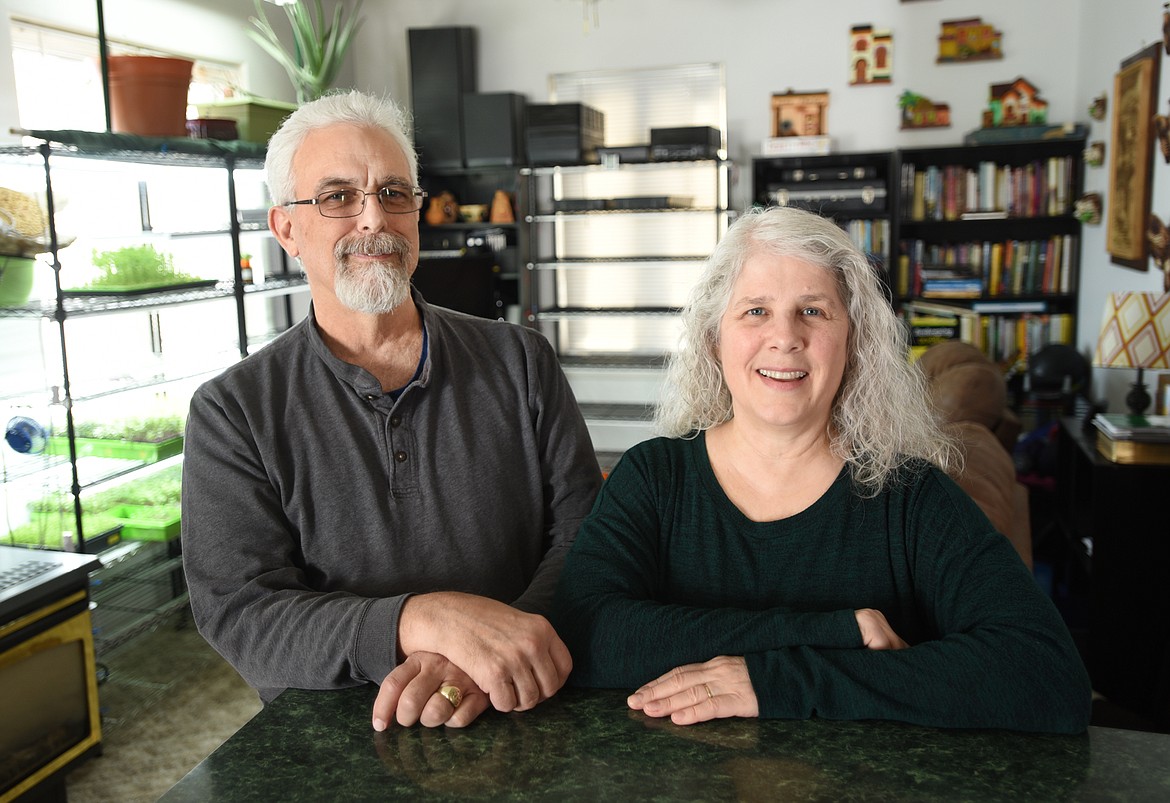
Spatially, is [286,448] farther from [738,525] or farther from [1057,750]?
[1057,750]

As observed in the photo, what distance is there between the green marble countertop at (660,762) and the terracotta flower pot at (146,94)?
332 centimetres

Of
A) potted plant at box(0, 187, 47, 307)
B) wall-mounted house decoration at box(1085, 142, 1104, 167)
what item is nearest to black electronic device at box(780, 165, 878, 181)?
wall-mounted house decoration at box(1085, 142, 1104, 167)

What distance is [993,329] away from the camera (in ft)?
17.5

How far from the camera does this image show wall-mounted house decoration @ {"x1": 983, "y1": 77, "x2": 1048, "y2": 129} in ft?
17.2

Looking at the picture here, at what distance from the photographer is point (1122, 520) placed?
290 centimetres

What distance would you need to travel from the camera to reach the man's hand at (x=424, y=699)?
1091mm

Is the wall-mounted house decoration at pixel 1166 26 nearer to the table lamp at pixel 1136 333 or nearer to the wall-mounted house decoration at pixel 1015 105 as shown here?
the table lamp at pixel 1136 333

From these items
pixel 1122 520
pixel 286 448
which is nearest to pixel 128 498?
pixel 286 448

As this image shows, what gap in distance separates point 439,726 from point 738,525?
52 cm

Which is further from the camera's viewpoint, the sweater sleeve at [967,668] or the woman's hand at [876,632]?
the woman's hand at [876,632]

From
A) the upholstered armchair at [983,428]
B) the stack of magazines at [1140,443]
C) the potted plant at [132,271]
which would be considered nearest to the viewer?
the upholstered armchair at [983,428]

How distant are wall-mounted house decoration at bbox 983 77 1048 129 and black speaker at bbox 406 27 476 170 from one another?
117 inches

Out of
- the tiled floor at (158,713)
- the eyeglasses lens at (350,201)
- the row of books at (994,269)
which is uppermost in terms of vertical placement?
the eyeglasses lens at (350,201)

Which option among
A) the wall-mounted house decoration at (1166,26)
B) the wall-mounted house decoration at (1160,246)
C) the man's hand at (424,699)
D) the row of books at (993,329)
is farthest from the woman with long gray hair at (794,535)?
the row of books at (993,329)
